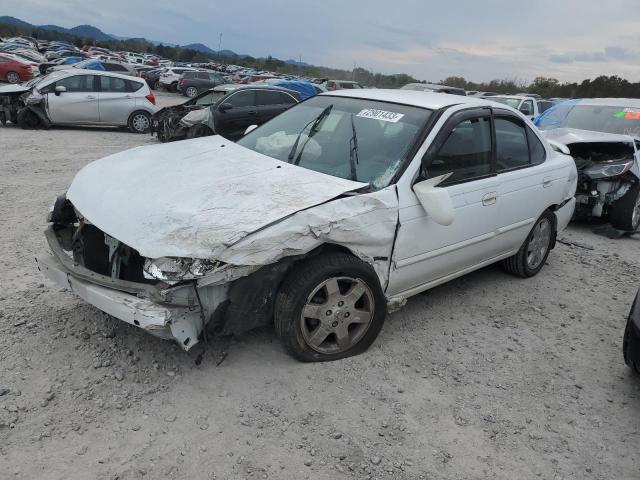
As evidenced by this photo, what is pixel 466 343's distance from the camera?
3.77 metres

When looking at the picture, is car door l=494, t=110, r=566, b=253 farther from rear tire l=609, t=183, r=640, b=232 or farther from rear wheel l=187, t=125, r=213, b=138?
rear wheel l=187, t=125, r=213, b=138

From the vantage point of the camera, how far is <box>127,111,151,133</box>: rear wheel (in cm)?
1362

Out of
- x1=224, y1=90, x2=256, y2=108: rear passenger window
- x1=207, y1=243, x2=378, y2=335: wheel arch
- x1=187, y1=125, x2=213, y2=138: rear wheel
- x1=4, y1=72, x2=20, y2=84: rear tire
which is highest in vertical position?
x1=224, y1=90, x2=256, y2=108: rear passenger window

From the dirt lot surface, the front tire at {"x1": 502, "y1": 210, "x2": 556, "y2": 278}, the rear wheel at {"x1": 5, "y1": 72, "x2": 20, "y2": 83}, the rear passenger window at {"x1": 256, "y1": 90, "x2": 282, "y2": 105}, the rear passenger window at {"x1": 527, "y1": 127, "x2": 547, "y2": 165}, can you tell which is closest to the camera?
the dirt lot surface

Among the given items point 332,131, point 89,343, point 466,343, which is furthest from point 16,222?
point 466,343

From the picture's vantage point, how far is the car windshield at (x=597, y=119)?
7.78 m

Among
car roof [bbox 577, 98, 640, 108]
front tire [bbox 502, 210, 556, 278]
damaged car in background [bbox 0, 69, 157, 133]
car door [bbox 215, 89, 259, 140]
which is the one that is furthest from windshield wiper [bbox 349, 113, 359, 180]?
damaged car in background [bbox 0, 69, 157, 133]

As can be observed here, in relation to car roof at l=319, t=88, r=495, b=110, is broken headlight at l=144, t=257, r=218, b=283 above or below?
below

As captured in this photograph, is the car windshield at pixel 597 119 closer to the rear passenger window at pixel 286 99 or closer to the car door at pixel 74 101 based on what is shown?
the rear passenger window at pixel 286 99

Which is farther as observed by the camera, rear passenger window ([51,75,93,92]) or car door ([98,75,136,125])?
car door ([98,75,136,125])

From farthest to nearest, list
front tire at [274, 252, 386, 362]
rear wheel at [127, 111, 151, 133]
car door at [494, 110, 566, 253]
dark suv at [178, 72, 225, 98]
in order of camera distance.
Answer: dark suv at [178, 72, 225, 98]
rear wheel at [127, 111, 151, 133]
car door at [494, 110, 566, 253]
front tire at [274, 252, 386, 362]

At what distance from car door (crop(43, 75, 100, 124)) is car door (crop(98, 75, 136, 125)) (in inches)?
6.7

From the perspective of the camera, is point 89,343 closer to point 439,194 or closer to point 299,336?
point 299,336

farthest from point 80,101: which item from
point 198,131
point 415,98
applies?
point 415,98
